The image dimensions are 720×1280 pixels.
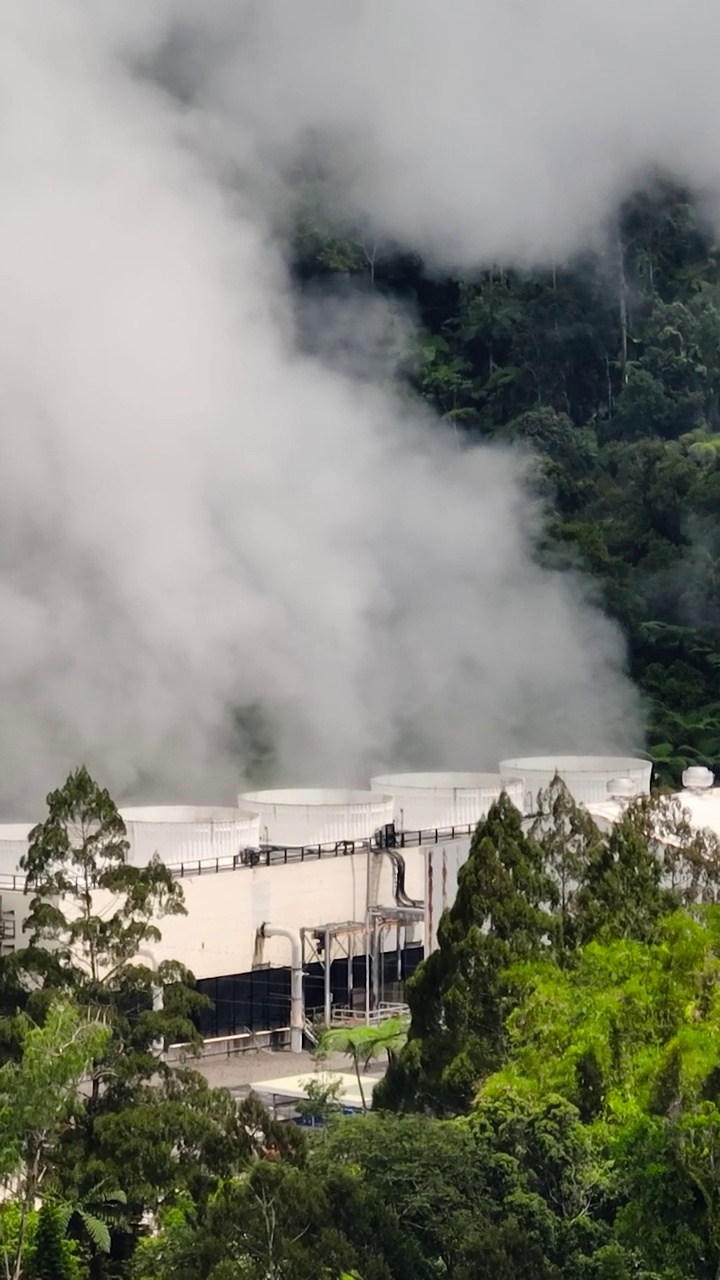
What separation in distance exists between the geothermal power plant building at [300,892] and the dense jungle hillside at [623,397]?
72.8ft

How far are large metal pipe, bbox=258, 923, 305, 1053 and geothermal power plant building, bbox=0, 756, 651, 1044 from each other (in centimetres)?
4

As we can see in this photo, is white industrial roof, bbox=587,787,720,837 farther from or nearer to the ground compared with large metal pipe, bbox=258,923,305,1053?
farther from the ground

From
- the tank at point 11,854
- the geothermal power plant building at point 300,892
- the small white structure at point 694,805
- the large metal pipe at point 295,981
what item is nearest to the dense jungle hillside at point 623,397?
the geothermal power plant building at point 300,892

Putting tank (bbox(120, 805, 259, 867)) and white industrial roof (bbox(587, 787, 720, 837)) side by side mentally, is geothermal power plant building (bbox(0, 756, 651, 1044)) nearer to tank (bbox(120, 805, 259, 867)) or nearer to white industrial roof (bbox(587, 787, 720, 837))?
tank (bbox(120, 805, 259, 867))

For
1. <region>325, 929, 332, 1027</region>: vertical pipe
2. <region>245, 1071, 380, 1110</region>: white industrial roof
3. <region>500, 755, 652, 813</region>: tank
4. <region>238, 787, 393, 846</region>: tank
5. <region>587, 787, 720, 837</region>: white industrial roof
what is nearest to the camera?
<region>245, 1071, 380, 1110</region>: white industrial roof

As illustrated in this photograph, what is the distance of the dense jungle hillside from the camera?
69750 millimetres

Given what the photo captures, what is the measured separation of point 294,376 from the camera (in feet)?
219

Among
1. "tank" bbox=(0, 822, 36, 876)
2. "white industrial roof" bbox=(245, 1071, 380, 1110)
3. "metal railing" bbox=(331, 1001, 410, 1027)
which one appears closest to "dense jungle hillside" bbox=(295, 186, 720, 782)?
"metal railing" bbox=(331, 1001, 410, 1027)

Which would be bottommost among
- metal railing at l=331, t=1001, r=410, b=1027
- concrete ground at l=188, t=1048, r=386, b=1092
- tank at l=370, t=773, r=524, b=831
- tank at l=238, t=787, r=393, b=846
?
concrete ground at l=188, t=1048, r=386, b=1092

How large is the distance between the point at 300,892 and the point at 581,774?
370 inches

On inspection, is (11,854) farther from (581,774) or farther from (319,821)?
(581,774)

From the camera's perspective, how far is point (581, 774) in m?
48.8

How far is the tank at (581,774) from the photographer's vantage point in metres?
48.1

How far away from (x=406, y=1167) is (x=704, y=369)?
62161mm
